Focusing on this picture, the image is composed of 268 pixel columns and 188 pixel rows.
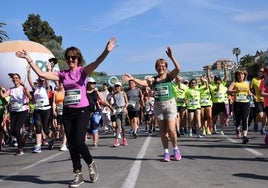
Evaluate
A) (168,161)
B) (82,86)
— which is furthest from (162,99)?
(82,86)

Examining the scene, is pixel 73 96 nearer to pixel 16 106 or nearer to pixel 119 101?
pixel 16 106

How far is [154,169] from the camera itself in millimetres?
7406

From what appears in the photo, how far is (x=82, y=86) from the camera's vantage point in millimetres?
6676

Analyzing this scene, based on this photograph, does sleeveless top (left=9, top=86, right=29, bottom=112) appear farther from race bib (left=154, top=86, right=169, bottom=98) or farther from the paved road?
race bib (left=154, top=86, right=169, bottom=98)

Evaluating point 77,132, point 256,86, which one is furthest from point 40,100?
point 256,86

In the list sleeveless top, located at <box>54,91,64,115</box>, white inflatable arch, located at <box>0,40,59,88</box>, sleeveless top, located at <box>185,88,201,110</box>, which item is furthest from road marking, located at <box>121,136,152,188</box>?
white inflatable arch, located at <box>0,40,59,88</box>

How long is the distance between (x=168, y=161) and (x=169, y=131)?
23.4 inches

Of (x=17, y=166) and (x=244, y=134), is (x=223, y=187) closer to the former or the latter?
(x=17, y=166)

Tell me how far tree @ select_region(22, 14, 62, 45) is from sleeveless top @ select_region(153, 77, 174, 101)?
277ft

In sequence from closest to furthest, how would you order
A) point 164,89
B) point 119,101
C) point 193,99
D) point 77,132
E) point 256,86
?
point 77,132 → point 164,89 → point 119,101 → point 193,99 → point 256,86

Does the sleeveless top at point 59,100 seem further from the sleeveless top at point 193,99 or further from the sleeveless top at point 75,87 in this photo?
the sleeveless top at point 75,87

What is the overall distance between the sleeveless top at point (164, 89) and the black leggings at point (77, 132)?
2307 millimetres

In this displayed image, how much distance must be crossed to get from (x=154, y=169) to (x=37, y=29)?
87291 millimetres

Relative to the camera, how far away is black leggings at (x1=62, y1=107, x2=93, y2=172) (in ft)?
21.3
